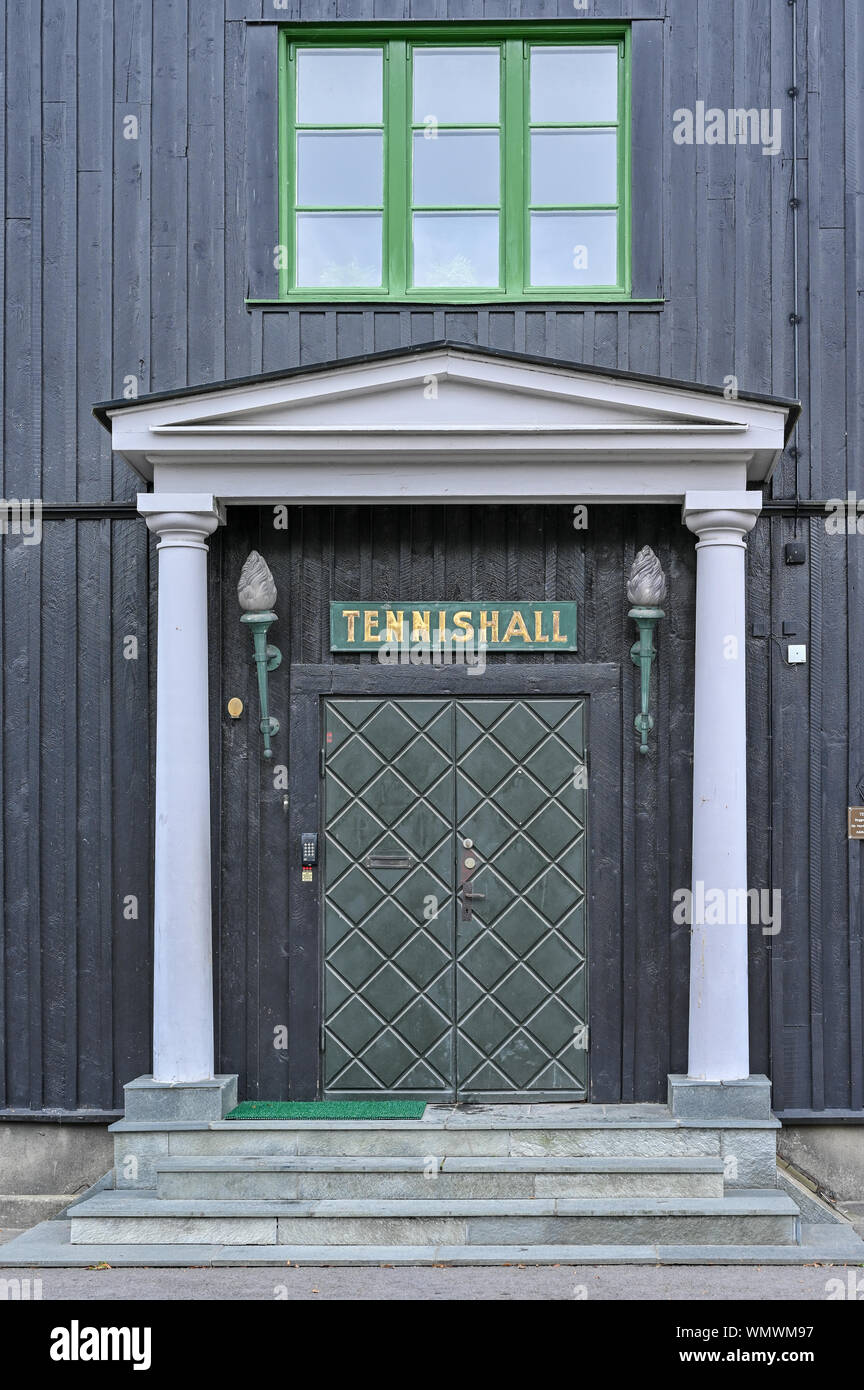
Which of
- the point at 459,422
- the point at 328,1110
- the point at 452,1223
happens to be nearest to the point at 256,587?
the point at 459,422

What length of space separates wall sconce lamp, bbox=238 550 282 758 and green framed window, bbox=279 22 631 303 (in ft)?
5.62

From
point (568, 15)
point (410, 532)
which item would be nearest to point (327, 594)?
point (410, 532)

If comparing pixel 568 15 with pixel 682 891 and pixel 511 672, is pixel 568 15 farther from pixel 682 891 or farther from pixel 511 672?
pixel 682 891

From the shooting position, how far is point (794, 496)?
28.4 ft

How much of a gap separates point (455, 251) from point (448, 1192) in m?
5.39

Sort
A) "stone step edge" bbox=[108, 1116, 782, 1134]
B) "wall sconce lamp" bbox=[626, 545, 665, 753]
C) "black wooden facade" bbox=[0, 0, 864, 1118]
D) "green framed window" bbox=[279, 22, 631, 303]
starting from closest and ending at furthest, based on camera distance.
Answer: "stone step edge" bbox=[108, 1116, 782, 1134]
"wall sconce lamp" bbox=[626, 545, 665, 753]
"black wooden facade" bbox=[0, 0, 864, 1118]
"green framed window" bbox=[279, 22, 631, 303]

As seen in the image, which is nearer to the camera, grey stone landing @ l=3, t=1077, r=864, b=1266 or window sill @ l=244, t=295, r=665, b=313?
grey stone landing @ l=3, t=1077, r=864, b=1266

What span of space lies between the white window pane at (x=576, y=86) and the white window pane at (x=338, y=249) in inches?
48.1

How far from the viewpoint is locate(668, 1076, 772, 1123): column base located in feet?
25.5

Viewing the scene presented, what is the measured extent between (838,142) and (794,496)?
2.13m

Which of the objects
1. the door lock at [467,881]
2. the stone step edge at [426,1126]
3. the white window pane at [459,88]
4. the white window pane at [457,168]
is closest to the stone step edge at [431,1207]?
the stone step edge at [426,1126]

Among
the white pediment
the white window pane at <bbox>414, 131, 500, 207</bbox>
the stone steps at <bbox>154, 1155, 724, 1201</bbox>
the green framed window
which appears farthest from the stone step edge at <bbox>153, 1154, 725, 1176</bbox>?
the white window pane at <bbox>414, 131, 500, 207</bbox>

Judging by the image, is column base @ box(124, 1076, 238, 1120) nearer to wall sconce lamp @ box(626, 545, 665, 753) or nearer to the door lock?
the door lock

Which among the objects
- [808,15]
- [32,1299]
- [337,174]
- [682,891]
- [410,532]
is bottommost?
[32,1299]
